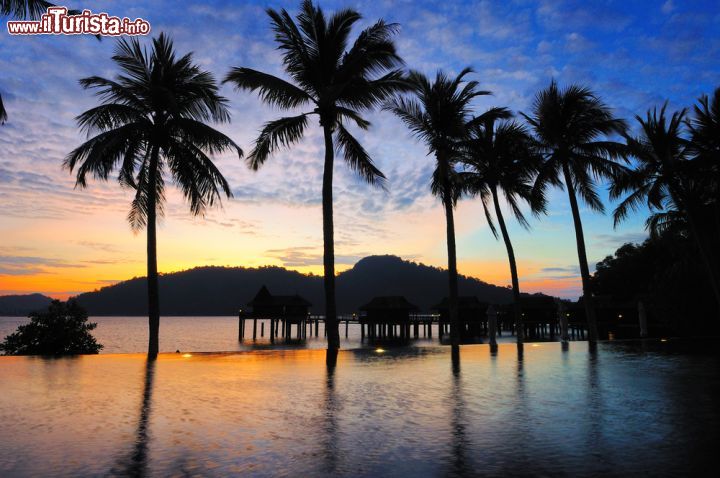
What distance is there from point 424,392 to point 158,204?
13.6m

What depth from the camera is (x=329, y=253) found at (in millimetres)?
16703

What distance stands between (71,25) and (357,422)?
48.3 ft

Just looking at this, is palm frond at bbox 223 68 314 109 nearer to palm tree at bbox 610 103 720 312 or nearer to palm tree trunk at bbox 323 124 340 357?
palm tree trunk at bbox 323 124 340 357

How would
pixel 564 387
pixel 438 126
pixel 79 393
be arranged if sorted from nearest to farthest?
pixel 79 393 < pixel 564 387 < pixel 438 126

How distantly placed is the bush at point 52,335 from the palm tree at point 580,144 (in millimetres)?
19696

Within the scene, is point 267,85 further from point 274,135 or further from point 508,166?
point 508,166

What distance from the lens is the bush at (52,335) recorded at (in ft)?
59.7

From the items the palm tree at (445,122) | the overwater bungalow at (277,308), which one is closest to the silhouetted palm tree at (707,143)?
the palm tree at (445,122)

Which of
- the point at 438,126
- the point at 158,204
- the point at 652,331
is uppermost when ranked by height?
the point at 438,126

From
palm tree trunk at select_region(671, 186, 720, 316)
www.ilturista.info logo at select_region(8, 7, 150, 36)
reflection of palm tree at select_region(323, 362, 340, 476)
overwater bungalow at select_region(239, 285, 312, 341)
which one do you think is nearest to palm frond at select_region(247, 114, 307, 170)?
www.ilturista.info logo at select_region(8, 7, 150, 36)

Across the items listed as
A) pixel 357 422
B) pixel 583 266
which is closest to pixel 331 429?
pixel 357 422

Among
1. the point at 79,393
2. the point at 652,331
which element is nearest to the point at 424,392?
the point at 79,393

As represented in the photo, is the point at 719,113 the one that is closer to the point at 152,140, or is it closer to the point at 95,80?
the point at 152,140

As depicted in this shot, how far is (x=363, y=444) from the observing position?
4973 mm
